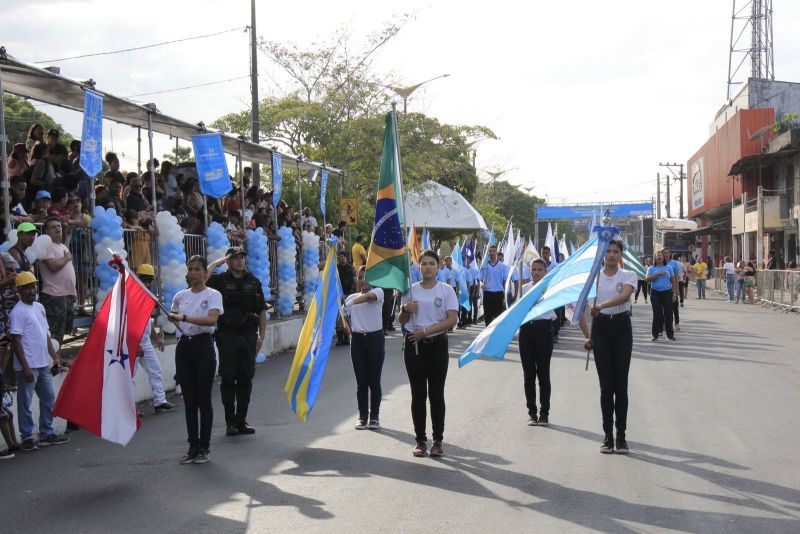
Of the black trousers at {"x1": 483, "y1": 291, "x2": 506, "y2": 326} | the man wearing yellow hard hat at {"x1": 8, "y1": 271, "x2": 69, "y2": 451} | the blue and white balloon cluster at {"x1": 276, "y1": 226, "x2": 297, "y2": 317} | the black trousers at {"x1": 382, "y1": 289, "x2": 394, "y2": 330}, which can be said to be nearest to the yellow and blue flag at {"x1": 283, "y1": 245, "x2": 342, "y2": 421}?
the man wearing yellow hard hat at {"x1": 8, "y1": 271, "x2": 69, "y2": 451}

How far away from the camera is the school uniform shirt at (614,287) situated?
888 centimetres

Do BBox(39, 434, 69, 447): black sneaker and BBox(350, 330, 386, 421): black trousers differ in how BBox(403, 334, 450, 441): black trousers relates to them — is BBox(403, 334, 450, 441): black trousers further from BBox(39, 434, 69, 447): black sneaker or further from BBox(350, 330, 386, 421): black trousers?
BBox(39, 434, 69, 447): black sneaker

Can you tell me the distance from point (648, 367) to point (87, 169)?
352 inches

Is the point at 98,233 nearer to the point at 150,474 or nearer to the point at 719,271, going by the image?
the point at 150,474

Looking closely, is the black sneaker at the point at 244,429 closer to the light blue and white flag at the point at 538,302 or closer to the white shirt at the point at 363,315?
the white shirt at the point at 363,315

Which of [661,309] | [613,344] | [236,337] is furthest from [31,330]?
[661,309]

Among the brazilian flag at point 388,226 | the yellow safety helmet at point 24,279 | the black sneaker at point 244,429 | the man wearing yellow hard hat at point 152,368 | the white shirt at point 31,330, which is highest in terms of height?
the brazilian flag at point 388,226

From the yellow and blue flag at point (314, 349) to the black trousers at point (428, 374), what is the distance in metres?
1.51

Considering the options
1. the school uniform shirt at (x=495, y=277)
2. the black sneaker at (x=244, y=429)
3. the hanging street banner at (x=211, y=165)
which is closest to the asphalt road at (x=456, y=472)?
the black sneaker at (x=244, y=429)

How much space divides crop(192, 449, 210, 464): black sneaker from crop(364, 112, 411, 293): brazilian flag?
7.16 ft

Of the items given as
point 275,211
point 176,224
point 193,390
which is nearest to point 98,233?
point 176,224

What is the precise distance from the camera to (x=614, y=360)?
887 cm

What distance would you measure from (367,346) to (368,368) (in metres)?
0.24

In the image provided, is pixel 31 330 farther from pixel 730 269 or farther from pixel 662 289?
pixel 730 269
